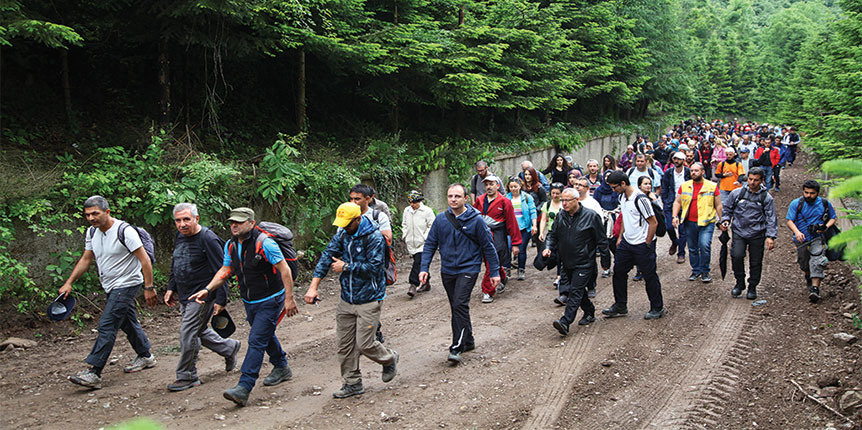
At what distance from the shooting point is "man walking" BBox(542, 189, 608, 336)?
25.1ft

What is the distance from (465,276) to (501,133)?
14789 millimetres

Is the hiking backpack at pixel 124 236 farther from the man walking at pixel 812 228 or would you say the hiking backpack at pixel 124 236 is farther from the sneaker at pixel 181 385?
the man walking at pixel 812 228

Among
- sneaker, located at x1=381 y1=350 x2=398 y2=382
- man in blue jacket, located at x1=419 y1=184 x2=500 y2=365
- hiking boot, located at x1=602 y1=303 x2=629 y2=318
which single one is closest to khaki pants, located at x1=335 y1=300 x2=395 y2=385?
sneaker, located at x1=381 y1=350 x2=398 y2=382

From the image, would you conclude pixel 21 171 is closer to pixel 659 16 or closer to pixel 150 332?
pixel 150 332

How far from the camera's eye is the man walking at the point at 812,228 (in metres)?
8.55

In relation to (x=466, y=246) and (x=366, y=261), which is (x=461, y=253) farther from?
(x=366, y=261)

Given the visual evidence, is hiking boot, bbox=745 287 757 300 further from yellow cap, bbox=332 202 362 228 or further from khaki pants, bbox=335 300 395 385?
yellow cap, bbox=332 202 362 228

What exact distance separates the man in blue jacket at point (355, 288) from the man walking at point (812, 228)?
6430 millimetres

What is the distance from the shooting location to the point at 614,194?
10.6 m

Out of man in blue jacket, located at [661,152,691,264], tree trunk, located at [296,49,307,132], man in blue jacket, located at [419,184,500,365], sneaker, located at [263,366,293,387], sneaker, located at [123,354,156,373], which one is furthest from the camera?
tree trunk, located at [296,49,307,132]

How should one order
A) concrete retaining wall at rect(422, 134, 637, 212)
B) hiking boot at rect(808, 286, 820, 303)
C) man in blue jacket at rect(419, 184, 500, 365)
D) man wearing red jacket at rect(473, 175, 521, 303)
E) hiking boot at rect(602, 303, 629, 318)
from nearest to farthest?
1. man in blue jacket at rect(419, 184, 500, 365)
2. hiking boot at rect(602, 303, 629, 318)
3. hiking boot at rect(808, 286, 820, 303)
4. man wearing red jacket at rect(473, 175, 521, 303)
5. concrete retaining wall at rect(422, 134, 637, 212)

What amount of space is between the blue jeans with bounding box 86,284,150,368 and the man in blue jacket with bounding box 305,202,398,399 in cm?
211

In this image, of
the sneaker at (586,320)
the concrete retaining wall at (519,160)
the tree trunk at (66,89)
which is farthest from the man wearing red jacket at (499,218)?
the tree trunk at (66,89)

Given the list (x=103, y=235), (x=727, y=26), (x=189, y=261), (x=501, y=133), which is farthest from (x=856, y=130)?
(x=727, y=26)
